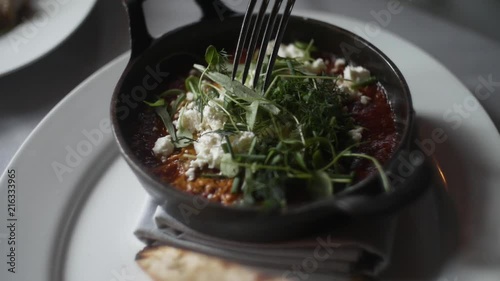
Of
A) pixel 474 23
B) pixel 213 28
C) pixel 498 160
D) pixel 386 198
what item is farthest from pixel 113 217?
pixel 474 23

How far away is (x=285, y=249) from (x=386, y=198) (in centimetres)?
28

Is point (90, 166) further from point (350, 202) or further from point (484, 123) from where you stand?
point (484, 123)

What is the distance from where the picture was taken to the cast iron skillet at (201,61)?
1.00m

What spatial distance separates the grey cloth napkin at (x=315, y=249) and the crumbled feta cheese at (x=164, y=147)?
5.6 inches

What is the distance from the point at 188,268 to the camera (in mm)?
1201

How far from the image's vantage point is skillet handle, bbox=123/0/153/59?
1337 mm

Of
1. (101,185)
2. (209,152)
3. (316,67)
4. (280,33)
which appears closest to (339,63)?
(316,67)

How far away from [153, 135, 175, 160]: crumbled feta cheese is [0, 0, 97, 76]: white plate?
668 mm

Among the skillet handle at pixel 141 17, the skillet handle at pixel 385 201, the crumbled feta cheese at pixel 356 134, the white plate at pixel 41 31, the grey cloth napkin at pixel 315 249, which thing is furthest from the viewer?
the white plate at pixel 41 31

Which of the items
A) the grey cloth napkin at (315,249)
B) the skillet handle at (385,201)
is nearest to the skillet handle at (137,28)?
the grey cloth napkin at (315,249)

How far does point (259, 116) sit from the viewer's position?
1243 mm

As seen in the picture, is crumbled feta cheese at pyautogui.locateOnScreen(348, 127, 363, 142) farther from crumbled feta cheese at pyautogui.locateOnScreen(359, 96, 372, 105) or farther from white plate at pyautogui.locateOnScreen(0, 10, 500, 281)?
white plate at pyautogui.locateOnScreen(0, 10, 500, 281)

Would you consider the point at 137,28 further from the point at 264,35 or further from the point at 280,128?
the point at 280,128

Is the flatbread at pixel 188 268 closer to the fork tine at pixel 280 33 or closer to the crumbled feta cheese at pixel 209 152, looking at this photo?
the crumbled feta cheese at pixel 209 152
